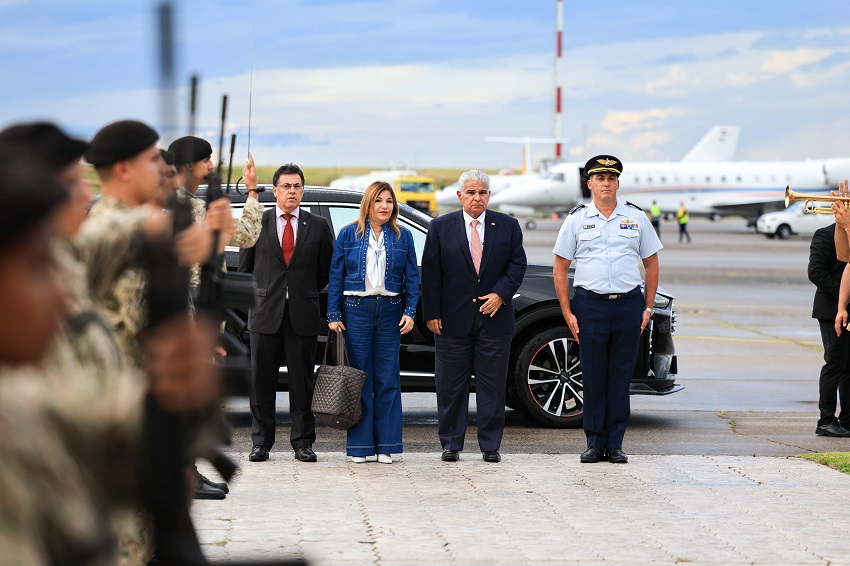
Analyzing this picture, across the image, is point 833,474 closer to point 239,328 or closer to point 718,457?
point 718,457

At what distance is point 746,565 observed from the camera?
5883mm

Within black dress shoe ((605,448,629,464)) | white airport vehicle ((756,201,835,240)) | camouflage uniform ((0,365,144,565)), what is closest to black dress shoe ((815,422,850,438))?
black dress shoe ((605,448,629,464))

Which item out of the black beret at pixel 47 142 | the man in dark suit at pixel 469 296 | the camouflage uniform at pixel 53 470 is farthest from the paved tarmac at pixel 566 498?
the camouflage uniform at pixel 53 470

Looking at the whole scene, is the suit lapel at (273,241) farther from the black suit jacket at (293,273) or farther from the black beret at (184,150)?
the black beret at (184,150)

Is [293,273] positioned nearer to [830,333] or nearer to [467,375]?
[467,375]

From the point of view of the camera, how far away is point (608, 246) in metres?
9.06

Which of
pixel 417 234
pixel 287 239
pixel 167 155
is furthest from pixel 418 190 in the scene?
pixel 167 155

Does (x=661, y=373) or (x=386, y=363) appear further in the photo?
(x=661, y=373)

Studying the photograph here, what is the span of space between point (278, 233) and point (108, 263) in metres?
5.79

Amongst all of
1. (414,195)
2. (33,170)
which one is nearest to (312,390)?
(33,170)

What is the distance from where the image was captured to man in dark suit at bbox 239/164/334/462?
8.90m

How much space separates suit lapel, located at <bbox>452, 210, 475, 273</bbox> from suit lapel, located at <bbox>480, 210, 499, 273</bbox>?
3.4 inches

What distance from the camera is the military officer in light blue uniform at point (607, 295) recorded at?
905 centimetres

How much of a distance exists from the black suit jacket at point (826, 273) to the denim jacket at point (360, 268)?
3.34m
